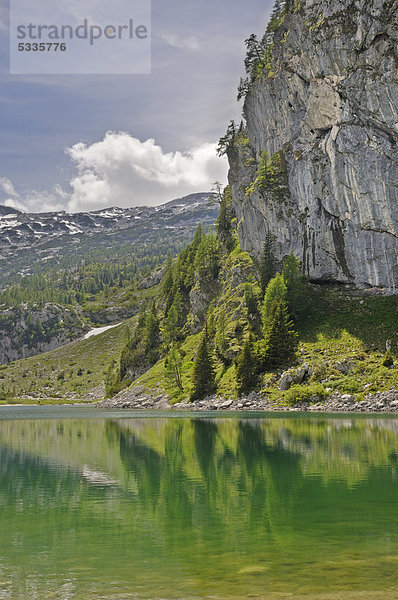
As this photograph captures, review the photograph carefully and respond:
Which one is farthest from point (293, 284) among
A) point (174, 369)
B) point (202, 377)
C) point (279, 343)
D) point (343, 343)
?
point (174, 369)

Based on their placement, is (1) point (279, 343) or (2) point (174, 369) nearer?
(1) point (279, 343)

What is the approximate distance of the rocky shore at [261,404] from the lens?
77.2 metres

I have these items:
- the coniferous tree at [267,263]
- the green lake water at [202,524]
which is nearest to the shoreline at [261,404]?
the coniferous tree at [267,263]

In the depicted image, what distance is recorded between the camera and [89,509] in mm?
21312

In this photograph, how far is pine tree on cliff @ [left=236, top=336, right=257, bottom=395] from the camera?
99062 mm

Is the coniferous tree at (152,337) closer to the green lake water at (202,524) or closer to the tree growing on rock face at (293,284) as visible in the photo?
the tree growing on rock face at (293,284)

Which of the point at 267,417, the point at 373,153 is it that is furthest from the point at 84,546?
the point at 373,153

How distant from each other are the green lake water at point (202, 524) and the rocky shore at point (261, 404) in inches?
1580

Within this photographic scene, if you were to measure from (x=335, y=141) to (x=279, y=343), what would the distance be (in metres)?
51.9

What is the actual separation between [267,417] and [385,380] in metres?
22.8

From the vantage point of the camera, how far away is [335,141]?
11644 centimetres

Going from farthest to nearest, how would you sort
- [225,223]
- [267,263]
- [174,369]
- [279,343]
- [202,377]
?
[225,223], [267,263], [174,369], [202,377], [279,343]

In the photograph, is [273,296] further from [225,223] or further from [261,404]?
[225,223]

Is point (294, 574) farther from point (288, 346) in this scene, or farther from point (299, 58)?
point (299, 58)
